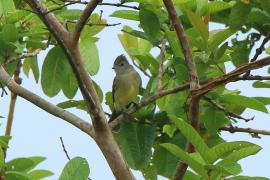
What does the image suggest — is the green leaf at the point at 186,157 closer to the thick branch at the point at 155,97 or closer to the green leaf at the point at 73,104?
the thick branch at the point at 155,97

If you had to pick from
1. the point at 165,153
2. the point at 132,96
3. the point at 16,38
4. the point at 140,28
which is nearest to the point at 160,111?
the point at 165,153

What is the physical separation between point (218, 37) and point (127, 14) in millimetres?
535

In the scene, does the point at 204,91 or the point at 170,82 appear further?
the point at 170,82

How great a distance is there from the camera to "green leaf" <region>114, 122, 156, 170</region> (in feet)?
10.9

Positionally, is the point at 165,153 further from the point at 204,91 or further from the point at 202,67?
the point at 204,91

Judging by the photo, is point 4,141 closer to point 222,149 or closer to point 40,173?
point 40,173

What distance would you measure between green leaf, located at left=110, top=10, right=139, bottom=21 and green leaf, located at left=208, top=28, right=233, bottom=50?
465 millimetres

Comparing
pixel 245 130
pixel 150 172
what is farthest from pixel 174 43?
pixel 150 172

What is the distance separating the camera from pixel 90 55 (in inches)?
Answer: 140

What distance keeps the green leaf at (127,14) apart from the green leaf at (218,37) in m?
0.46

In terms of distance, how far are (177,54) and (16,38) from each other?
73 cm

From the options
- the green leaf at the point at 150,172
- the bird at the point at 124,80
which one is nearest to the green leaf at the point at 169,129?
the green leaf at the point at 150,172

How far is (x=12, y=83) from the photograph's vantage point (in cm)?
293

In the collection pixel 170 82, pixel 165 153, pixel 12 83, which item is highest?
pixel 12 83
